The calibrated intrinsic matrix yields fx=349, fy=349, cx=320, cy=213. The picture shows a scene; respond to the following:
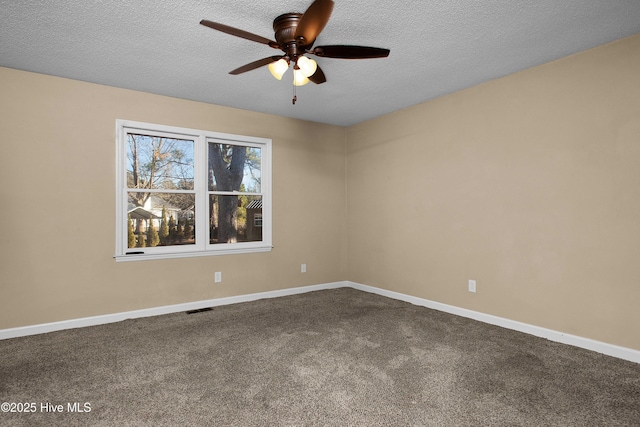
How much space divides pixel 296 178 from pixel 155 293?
2.25m

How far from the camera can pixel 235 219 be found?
176 inches

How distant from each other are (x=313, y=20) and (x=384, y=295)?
355cm

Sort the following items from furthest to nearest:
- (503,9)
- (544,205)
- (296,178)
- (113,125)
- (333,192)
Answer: (333,192)
(296,178)
(113,125)
(544,205)
(503,9)

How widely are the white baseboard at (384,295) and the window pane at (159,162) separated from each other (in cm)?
137

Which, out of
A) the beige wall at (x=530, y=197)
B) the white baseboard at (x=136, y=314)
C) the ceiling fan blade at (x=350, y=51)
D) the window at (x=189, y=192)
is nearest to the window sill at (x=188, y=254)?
the window at (x=189, y=192)

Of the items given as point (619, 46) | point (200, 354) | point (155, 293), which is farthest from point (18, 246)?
point (619, 46)

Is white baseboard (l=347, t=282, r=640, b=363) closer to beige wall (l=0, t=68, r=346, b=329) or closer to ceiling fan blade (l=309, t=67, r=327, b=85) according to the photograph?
beige wall (l=0, t=68, r=346, b=329)

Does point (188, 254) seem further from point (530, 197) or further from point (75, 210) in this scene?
point (530, 197)

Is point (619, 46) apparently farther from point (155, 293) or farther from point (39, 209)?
point (39, 209)

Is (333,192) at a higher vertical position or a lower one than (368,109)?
lower

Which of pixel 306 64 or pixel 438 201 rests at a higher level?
pixel 306 64

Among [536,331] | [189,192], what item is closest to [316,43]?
[189,192]

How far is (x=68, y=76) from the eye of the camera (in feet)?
10.9

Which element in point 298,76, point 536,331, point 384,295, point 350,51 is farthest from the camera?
point 384,295
